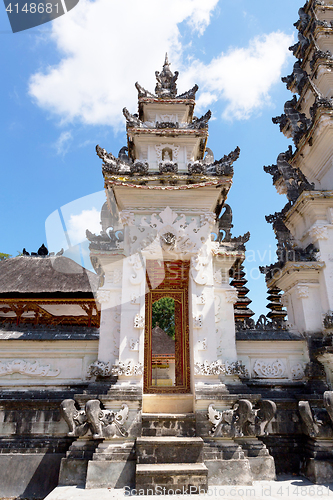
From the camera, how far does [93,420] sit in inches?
271

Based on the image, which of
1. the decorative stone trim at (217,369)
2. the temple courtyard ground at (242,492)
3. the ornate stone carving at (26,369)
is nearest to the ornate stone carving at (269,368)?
the decorative stone trim at (217,369)

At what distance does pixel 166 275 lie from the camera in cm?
1019

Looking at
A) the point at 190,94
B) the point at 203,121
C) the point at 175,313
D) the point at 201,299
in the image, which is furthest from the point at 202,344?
the point at 190,94

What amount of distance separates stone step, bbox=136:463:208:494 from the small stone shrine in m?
0.02

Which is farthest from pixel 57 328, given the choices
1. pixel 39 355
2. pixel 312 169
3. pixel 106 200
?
pixel 312 169

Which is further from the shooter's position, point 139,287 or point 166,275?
point 166,275

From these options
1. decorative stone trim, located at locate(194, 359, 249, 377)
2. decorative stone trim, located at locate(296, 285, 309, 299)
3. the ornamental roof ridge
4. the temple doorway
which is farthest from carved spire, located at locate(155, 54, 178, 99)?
decorative stone trim, located at locate(194, 359, 249, 377)

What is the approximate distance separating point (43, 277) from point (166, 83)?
400 inches

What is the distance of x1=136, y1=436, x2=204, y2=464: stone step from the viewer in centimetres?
663

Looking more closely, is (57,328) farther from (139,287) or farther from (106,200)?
(106,200)

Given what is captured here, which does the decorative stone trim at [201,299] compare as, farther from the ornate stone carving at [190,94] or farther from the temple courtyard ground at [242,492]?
the ornate stone carving at [190,94]

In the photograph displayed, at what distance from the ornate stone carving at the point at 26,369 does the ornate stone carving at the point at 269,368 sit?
5.09 metres

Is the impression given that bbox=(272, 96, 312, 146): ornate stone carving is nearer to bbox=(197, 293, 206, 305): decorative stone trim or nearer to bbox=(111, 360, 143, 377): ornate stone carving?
bbox=(197, 293, 206, 305): decorative stone trim

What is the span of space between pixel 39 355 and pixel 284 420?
6.21 meters
